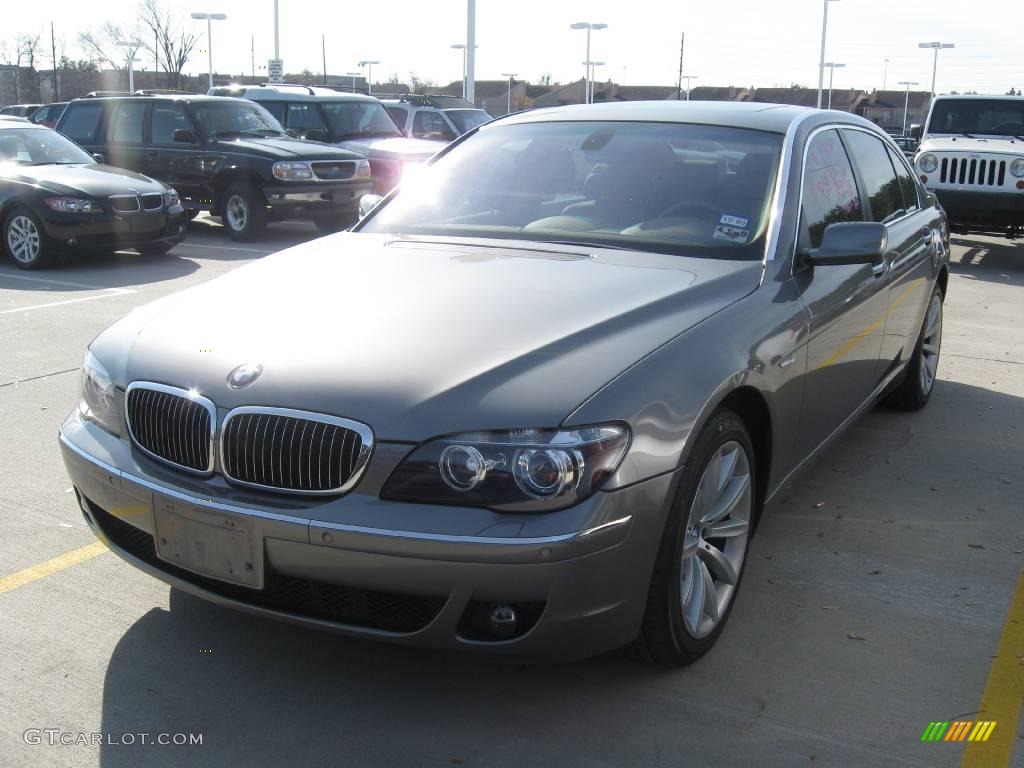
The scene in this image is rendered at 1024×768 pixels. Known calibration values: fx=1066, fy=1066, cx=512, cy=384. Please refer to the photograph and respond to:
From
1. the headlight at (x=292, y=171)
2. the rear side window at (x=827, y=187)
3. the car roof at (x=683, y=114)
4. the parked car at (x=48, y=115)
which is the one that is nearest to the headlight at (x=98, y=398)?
the car roof at (x=683, y=114)

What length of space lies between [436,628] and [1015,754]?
5.17 feet

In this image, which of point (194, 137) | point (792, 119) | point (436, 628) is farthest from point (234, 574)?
point (194, 137)

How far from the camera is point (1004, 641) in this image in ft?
11.3

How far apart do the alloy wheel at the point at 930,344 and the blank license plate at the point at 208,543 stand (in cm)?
441

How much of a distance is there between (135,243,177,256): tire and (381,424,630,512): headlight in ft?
32.3

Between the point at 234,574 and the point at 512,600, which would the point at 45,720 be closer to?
the point at 234,574

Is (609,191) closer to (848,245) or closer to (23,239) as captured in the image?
(848,245)

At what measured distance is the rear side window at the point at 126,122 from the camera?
14484 millimetres

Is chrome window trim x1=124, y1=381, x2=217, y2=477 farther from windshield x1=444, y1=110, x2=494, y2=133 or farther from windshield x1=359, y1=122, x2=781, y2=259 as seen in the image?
windshield x1=444, y1=110, x2=494, y2=133

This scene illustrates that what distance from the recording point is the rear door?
3881 mm

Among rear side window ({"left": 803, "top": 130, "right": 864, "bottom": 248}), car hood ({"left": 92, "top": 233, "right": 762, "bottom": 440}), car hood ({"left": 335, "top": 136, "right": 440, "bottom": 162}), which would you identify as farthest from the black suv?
car hood ({"left": 92, "top": 233, "right": 762, "bottom": 440})

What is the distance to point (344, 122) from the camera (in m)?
16.3

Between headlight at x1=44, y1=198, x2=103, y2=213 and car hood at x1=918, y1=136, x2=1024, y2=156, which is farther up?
car hood at x1=918, y1=136, x2=1024, y2=156

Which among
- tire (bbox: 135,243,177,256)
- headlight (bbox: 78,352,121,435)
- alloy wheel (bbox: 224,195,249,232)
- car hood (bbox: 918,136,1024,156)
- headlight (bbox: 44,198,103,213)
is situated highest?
car hood (bbox: 918,136,1024,156)
